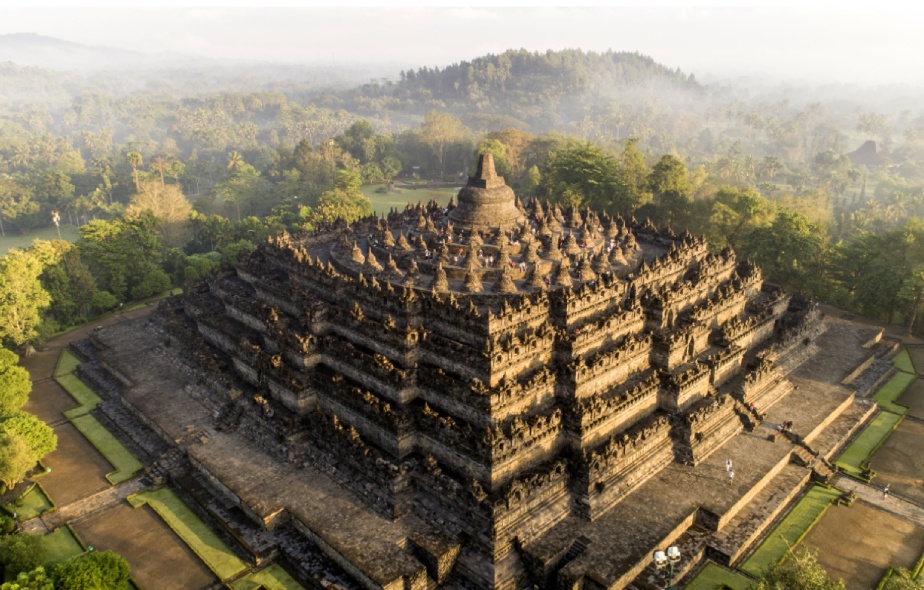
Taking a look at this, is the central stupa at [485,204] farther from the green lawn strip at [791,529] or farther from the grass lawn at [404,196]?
the grass lawn at [404,196]

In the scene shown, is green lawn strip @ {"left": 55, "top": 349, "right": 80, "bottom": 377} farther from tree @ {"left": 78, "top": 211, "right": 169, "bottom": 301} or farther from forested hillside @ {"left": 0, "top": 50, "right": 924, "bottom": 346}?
tree @ {"left": 78, "top": 211, "right": 169, "bottom": 301}

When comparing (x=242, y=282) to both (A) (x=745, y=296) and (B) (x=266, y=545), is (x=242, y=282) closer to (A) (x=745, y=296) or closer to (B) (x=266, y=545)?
(B) (x=266, y=545)

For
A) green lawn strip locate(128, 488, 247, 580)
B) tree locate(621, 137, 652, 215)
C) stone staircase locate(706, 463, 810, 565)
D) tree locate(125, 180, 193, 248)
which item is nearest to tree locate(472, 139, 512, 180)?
tree locate(621, 137, 652, 215)

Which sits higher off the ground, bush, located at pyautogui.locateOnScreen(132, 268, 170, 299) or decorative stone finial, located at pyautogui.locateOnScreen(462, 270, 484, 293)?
decorative stone finial, located at pyautogui.locateOnScreen(462, 270, 484, 293)

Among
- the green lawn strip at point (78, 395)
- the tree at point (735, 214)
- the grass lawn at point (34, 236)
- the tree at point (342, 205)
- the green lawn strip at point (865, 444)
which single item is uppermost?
the tree at point (735, 214)

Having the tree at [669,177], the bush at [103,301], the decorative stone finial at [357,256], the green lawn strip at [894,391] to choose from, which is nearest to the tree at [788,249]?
the tree at [669,177]

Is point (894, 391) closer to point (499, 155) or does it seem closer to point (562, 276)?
point (562, 276)

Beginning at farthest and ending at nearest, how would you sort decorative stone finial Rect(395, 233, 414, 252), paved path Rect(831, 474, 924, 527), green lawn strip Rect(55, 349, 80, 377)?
green lawn strip Rect(55, 349, 80, 377) → decorative stone finial Rect(395, 233, 414, 252) → paved path Rect(831, 474, 924, 527)
